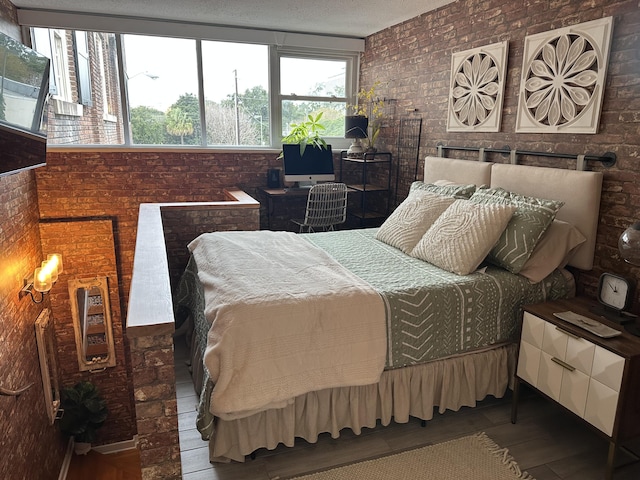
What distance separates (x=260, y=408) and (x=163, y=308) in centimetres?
61

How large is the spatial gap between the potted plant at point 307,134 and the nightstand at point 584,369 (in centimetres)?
330

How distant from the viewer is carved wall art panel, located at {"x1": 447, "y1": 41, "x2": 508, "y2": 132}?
10.6ft

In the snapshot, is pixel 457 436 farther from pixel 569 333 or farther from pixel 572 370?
pixel 569 333

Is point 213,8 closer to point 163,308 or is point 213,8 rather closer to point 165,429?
point 163,308

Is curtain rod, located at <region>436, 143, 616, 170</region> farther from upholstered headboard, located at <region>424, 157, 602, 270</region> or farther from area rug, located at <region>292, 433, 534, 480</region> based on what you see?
area rug, located at <region>292, 433, 534, 480</region>

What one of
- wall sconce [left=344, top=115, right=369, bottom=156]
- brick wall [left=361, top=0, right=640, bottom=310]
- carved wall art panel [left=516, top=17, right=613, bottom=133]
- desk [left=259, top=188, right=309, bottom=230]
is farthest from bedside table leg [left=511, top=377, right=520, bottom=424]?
wall sconce [left=344, top=115, right=369, bottom=156]

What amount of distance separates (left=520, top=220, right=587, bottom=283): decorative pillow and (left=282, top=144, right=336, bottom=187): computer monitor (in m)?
2.91

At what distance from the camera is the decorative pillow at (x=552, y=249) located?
7.94ft

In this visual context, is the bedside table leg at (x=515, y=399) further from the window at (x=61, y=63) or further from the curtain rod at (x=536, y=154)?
the window at (x=61, y=63)

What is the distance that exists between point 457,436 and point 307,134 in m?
3.76

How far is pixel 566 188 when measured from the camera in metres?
2.60

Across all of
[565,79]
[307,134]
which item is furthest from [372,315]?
[307,134]

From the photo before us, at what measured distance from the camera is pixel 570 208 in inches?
102

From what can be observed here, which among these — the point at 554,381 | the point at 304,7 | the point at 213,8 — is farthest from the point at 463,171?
the point at 213,8
